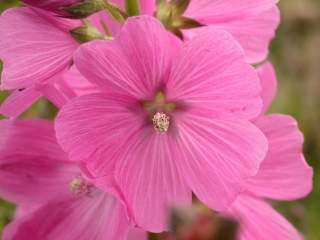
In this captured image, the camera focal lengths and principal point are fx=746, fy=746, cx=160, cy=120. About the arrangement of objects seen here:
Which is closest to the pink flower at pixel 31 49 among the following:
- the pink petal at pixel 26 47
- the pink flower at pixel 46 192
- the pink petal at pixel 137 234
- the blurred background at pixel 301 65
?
the pink petal at pixel 26 47

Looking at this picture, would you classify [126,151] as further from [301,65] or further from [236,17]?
[301,65]

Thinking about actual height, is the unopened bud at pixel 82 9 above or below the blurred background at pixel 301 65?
above

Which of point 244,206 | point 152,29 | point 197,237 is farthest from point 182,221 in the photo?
point 244,206

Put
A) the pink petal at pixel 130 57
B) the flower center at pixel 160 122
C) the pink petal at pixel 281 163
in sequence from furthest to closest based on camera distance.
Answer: the pink petal at pixel 281 163, the flower center at pixel 160 122, the pink petal at pixel 130 57

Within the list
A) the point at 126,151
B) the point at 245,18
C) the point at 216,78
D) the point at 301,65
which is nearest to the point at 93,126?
the point at 126,151

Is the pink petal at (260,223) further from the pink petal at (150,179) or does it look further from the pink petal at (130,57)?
the pink petal at (130,57)
